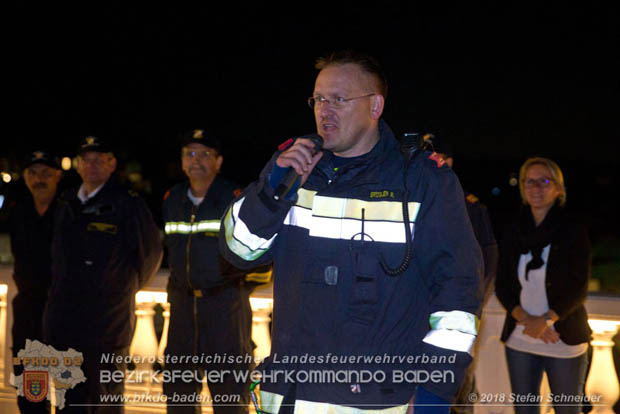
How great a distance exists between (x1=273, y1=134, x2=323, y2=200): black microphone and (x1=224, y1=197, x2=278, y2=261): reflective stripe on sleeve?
0.19 m

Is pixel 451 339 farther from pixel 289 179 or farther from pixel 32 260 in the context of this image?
pixel 32 260

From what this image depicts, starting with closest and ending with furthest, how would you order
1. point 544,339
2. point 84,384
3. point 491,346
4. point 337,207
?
point 337,207
point 544,339
point 84,384
point 491,346

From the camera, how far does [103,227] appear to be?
16.2ft

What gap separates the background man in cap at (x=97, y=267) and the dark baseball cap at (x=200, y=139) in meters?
0.57

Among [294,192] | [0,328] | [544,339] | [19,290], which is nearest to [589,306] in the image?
[544,339]

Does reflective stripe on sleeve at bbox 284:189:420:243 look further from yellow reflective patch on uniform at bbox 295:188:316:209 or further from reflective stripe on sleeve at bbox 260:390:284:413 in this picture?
reflective stripe on sleeve at bbox 260:390:284:413

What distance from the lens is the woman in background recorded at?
4445 mm

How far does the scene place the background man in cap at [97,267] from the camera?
4785 mm

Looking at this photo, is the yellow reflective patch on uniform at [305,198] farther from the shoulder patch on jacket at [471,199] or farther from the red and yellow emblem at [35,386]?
the red and yellow emblem at [35,386]

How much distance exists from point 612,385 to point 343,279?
3333mm

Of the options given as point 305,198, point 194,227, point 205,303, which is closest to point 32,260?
point 194,227

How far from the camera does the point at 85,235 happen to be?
4895mm

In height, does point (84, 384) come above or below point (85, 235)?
below

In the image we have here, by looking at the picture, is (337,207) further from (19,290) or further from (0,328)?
(0,328)
